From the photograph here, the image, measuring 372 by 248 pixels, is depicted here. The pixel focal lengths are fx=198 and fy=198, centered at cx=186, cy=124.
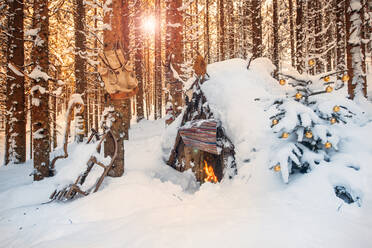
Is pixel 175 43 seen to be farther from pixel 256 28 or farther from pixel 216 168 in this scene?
pixel 256 28

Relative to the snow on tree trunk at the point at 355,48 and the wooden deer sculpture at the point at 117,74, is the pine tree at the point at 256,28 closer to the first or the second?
the snow on tree trunk at the point at 355,48

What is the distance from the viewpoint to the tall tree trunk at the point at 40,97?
527 cm

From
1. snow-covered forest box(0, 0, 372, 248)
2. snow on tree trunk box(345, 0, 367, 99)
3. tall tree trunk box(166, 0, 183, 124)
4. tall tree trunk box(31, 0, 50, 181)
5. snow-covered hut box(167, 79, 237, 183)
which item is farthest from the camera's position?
tall tree trunk box(166, 0, 183, 124)

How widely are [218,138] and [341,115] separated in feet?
7.13

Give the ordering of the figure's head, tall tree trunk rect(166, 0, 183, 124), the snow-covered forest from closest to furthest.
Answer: the snow-covered forest < the figure's head < tall tree trunk rect(166, 0, 183, 124)

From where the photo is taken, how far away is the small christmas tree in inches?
110

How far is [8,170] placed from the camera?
281 inches

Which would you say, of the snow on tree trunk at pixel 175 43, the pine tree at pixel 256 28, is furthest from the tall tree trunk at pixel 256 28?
the snow on tree trunk at pixel 175 43

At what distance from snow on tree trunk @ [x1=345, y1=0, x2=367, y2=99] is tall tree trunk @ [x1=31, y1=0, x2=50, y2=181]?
29.1 ft

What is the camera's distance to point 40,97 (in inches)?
212

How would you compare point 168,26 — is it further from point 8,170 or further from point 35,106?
point 8,170

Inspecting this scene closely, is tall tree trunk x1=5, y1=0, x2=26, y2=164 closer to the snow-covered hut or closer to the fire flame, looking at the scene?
the snow-covered hut

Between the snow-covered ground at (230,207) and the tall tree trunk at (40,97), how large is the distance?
2.52ft

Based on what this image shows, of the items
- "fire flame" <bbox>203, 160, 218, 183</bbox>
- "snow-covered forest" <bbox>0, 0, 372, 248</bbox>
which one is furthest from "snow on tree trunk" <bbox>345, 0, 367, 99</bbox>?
"fire flame" <bbox>203, 160, 218, 183</bbox>
